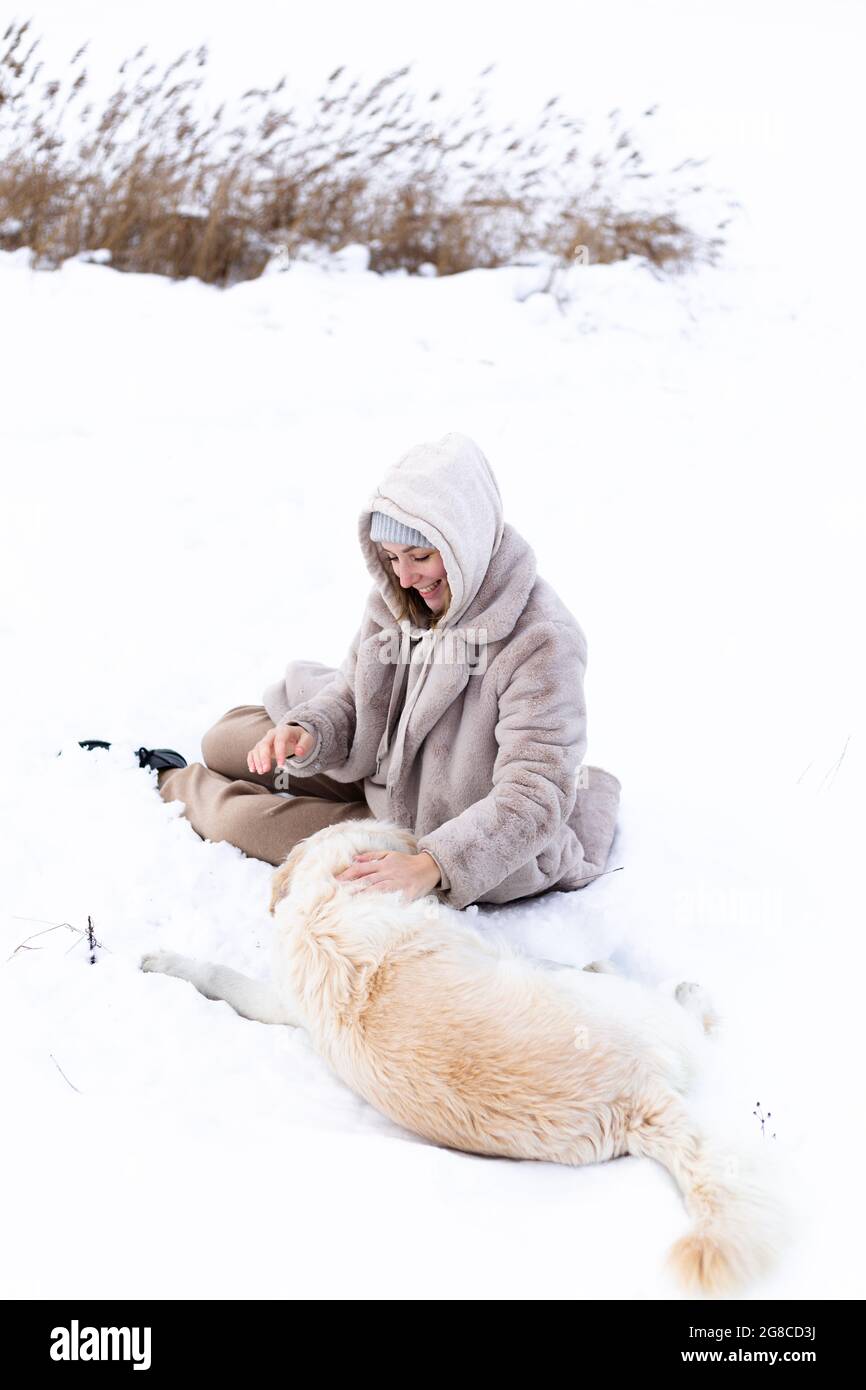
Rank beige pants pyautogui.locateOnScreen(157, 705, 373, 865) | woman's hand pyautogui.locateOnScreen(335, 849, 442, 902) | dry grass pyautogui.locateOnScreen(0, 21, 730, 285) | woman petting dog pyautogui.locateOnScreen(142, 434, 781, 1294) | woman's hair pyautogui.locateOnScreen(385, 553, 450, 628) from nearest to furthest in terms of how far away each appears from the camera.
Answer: woman petting dog pyautogui.locateOnScreen(142, 434, 781, 1294)
woman's hand pyautogui.locateOnScreen(335, 849, 442, 902)
woman's hair pyautogui.locateOnScreen(385, 553, 450, 628)
beige pants pyautogui.locateOnScreen(157, 705, 373, 865)
dry grass pyautogui.locateOnScreen(0, 21, 730, 285)

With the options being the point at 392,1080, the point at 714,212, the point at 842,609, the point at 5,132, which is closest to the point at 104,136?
the point at 5,132

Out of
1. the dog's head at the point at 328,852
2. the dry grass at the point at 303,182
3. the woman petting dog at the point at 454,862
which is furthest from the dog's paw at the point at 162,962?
the dry grass at the point at 303,182

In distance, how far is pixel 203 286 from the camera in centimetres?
560

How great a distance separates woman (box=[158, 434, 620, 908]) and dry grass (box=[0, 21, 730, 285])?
13.4 ft

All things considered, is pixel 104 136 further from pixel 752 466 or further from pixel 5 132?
pixel 752 466

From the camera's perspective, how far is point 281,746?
2430mm

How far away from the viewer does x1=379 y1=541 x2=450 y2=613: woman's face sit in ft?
7.01

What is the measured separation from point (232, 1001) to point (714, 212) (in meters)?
6.91

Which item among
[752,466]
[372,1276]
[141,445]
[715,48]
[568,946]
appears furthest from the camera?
[715,48]

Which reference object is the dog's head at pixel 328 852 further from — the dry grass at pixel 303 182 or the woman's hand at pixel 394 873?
the dry grass at pixel 303 182

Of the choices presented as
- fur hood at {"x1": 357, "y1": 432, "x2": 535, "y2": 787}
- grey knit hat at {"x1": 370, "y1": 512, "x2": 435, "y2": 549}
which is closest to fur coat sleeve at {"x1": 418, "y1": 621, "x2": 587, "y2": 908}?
fur hood at {"x1": 357, "y1": 432, "x2": 535, "y2": 787}

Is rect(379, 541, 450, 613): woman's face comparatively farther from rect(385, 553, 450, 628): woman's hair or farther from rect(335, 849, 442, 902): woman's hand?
rect(335, 849, 442, 902): woman's hand

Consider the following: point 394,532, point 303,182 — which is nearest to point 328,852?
point 394,532

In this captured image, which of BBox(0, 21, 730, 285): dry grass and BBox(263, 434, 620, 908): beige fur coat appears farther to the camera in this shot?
BBox(0, 21, 730, 285): dry grass
